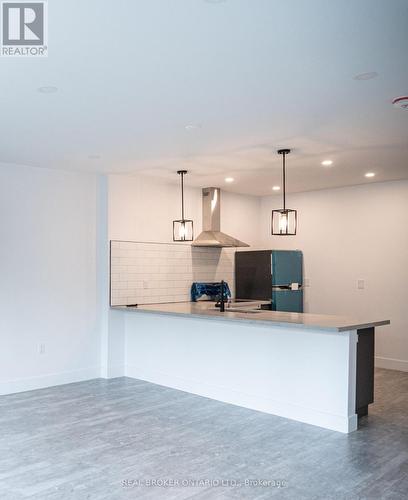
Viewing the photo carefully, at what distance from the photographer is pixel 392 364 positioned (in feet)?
21.5

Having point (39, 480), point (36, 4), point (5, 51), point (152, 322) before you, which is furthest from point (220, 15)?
point (152, 322)

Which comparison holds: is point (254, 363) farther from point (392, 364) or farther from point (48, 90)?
point (48, 90)

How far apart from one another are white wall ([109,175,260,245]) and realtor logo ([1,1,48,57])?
3472mm

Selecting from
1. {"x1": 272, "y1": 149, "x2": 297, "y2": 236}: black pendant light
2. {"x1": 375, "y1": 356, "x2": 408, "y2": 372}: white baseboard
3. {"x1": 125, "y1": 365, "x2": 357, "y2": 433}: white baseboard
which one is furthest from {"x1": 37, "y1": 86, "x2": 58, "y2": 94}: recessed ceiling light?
{"x1": 375, "y1": 356, "x2": 408, "y2": 372}: white baseboard

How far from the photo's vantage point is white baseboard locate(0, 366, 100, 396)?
5320 mm

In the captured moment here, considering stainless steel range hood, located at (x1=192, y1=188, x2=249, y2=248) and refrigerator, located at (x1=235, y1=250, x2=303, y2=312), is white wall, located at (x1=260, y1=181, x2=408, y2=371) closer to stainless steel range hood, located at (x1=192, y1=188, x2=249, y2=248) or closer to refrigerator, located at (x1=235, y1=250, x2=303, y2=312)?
refrigerator, located at (x1=235, y1=250, x2=303, y2=312)

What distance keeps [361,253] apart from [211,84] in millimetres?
4517

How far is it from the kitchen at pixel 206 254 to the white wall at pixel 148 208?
0.03m

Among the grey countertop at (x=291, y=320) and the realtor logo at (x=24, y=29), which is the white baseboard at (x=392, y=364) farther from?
the realtor logo at (x=24, y=29)

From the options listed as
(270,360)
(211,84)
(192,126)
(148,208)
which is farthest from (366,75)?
(148,208)

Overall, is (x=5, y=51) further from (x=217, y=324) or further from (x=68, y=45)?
(x=217, y=324)

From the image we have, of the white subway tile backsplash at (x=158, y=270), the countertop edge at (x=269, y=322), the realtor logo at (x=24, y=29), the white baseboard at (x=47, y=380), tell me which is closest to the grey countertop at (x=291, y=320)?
the countertop edge at (x=269, y=322)

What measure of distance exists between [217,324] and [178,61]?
9.94 ft

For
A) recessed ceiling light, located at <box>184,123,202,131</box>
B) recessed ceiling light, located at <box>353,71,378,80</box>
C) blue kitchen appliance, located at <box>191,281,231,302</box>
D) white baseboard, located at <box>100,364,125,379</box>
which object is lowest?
white baseboard, located at <box>100,364,125,379</box>
